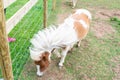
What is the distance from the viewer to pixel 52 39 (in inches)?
109

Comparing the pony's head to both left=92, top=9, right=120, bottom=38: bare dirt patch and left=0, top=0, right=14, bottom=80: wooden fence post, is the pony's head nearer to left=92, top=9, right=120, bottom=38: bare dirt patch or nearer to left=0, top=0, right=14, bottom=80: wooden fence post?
left=0, top=0, right=14, bottom=80: wooden fence post

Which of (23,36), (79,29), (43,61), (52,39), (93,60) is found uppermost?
(52,39)

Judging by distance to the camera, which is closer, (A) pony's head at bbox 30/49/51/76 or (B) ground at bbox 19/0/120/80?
(A) pony's head at bbox 30/49/51/76

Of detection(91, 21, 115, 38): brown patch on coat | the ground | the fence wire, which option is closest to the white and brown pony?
the ground

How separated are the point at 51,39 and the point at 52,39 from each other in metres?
0.02

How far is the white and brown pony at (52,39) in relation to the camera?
270cm

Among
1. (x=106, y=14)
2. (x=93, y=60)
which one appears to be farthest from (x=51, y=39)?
(x=106, y=14)

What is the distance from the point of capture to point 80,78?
3.12 metres

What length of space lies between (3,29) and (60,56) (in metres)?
1.83

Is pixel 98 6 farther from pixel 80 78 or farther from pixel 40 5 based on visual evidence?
pixel 80 78

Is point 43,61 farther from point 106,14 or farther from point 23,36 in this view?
point 106,14

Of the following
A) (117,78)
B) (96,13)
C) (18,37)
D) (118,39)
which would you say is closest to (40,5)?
(96,13)

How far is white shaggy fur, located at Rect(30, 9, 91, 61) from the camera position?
269 cm

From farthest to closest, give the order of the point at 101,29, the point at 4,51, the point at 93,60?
1. the point at 101,29
2. the point at 93,60
3. the point at 4,51
